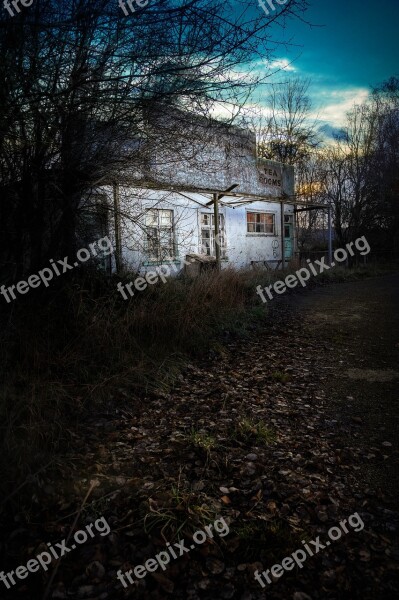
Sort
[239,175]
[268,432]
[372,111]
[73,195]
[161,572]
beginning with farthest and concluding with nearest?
[372,111] → [239,175] → [73,195] → [268,432] → [161,572]

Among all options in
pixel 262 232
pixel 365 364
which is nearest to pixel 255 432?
pixel 365 364

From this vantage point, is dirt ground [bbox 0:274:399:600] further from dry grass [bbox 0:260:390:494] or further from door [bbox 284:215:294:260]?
door [bbox 284:215:294:260]

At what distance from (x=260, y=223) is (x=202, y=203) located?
372 cm

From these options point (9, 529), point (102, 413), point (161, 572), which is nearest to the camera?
point (161, 572)

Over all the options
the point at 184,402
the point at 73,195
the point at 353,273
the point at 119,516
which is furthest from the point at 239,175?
the point at 119,516

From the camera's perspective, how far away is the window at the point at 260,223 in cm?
1576

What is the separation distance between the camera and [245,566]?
2.19 metres

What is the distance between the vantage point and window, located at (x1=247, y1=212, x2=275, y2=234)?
51.7 feet

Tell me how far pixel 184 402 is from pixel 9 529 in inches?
91.4

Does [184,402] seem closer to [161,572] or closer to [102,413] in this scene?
[102,413]

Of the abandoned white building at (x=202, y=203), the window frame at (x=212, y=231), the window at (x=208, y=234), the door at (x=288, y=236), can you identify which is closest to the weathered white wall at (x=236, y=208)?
the abandoned white building at (x=202, y=203)

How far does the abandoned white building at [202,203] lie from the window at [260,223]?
45mm

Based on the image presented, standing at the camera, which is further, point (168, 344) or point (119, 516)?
point (168, 344)

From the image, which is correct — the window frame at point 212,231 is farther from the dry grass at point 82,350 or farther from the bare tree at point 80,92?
the bare tree at point 80,92
